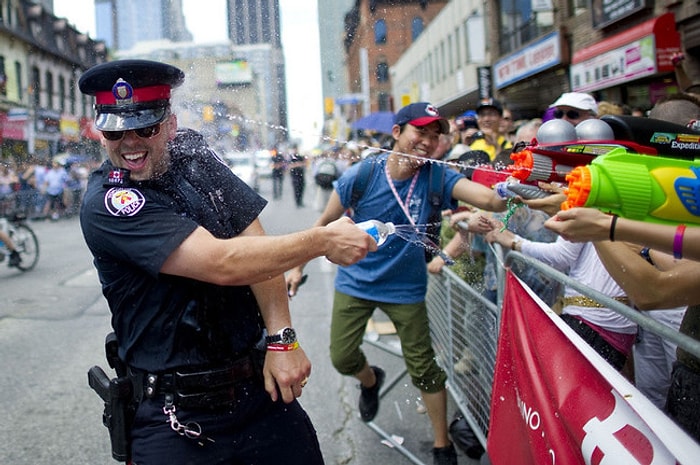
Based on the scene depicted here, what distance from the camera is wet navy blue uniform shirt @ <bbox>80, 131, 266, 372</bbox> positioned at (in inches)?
78.5

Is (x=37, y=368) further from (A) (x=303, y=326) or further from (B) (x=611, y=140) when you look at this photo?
(B) (x=611, y=140)

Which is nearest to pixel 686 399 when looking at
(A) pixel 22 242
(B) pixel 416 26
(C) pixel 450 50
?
(B) pixel 416 26

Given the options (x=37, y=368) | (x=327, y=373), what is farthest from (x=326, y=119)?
(x=37, y=368)

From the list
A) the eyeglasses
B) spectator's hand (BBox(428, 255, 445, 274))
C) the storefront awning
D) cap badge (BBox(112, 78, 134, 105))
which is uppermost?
the storefront awning

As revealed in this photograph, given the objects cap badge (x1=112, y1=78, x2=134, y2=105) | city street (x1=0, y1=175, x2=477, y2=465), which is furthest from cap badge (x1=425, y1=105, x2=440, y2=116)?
cap badge (x1=112, y1=78, x2=134, y2=105)

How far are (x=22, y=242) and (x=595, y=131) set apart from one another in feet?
31.5

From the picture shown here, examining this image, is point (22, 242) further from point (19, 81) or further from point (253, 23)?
point (253, 23)

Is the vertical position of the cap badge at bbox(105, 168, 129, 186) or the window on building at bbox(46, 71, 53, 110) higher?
the window on building at bbox(46, 71, 53, 110)

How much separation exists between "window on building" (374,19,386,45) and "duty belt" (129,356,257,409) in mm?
1360

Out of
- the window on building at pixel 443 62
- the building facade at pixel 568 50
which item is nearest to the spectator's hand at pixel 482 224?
the building facade at pixel 568 50

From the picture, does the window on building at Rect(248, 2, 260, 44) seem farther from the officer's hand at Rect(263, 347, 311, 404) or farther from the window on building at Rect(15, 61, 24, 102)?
the window on building at Rect(15, 61, 24, 102)

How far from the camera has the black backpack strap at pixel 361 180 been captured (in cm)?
361

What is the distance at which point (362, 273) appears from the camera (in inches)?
149

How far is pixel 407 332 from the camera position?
3730 millimetres
